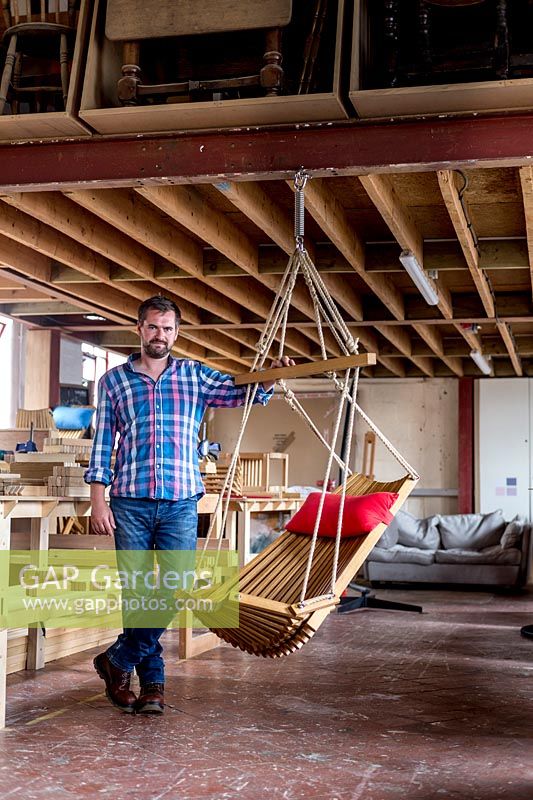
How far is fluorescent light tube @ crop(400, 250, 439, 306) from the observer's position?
18.9ft

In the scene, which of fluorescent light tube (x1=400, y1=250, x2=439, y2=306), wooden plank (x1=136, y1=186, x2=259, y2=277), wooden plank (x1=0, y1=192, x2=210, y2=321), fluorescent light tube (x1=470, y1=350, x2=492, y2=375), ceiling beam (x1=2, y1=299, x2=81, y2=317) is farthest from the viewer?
fluorescent light tube (x1=470, y1=350, x2=492, y2=375)

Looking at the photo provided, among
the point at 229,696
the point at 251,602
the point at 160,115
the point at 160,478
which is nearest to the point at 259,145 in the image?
the point at 160,115

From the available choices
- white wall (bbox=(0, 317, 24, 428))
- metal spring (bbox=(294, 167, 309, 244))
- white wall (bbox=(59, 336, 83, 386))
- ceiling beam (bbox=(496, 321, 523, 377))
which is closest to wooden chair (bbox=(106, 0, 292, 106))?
metal spring (bbox=(294, 167, 309, 244))

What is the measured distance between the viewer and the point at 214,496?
557cm

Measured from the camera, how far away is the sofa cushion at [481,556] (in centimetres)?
980

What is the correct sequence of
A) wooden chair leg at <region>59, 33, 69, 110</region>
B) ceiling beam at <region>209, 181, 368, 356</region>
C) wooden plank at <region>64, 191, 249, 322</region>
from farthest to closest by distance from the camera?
wooden plank at <region>64, 191, 249, 322</region> < ceiling beam at <region>209, 181, 368, 356</region> < wooden chair leg at <region>59, 33, 69, 110</region>

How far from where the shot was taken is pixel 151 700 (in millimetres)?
3822

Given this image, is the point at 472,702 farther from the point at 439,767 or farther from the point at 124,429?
the point at 124,429

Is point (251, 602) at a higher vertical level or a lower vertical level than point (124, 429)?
lower

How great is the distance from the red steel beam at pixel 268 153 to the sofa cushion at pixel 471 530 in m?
7.09

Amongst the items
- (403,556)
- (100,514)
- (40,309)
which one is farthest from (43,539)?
(403,556)

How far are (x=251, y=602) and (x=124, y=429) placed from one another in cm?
92

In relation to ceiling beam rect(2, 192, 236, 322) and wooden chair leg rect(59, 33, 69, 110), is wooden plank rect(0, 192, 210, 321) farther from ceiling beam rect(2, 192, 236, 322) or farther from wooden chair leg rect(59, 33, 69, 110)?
wooden chair leg rect(59, 33, 69, 110)

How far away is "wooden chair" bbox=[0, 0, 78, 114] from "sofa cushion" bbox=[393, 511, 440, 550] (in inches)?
280
